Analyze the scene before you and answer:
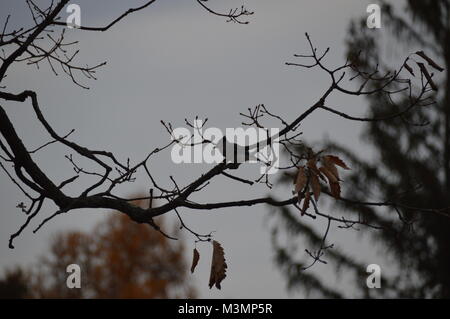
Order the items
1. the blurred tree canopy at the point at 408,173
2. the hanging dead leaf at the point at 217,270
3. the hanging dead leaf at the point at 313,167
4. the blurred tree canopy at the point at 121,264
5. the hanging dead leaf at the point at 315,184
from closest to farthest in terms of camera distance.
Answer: the hanging dead leaf at the point at 315,184 < the hanging dead leaf at the point at 313,167 < the hanging dead leaf at the point at 217,270 < the blurred tree canopy at the point at 408,173 < the blurred tree canopy at the point at 121,264

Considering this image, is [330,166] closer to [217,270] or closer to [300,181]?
[300,181]

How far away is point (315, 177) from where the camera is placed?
2.95 m

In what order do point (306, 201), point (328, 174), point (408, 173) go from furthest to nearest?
point (408, 173) < point (328, 174) < point (306, 201)

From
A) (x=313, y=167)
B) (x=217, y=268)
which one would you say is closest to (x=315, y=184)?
(x=313, y=167)

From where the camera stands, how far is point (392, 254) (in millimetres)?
14961

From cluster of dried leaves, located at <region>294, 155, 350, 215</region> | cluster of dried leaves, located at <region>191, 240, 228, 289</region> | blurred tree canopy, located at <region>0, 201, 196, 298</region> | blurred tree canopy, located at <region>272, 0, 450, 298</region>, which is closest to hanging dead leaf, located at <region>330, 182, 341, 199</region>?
cluster of dried leaves, located at <region>294, 155, 350, 215</region>

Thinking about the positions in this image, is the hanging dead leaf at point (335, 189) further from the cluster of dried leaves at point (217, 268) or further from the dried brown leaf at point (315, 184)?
the cluster of dried leaves at point (217, 268)

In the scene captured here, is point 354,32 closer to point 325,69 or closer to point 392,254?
point 392,254

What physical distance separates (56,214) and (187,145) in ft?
2.74

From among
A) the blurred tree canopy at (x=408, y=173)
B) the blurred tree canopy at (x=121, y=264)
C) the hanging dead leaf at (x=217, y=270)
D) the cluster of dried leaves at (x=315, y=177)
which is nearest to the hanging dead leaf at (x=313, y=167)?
the cluster of dried leaves at (x=315, y=177)

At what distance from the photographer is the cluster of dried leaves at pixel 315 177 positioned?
2.89m

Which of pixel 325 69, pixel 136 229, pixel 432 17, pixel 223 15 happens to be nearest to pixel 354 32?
pixel 432 17

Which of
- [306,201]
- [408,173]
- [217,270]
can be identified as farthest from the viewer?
[408,173]

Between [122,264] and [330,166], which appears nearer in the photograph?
[330,166]
